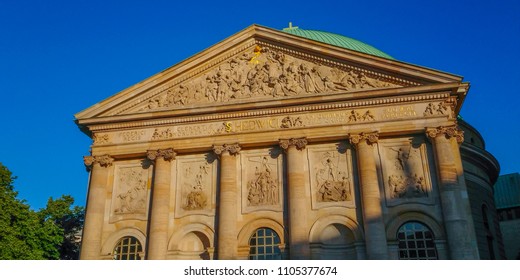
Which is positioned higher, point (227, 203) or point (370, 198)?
point (227, 203)

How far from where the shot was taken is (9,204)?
26.0 m

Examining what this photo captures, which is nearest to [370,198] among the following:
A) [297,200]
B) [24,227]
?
[297,200]

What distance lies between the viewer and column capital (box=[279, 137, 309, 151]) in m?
21.9

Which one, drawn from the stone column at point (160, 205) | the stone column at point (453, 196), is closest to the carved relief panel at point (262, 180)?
the stone column at point (160, 205)

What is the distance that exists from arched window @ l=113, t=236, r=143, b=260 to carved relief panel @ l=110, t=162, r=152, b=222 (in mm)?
1105

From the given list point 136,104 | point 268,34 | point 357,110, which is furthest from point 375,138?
point 136,104

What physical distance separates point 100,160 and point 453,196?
17146 millimetres

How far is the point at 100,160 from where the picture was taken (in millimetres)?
23859

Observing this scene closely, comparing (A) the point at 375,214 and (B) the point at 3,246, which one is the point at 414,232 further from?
(B) the point at 3,246

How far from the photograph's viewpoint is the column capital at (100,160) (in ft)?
78.2

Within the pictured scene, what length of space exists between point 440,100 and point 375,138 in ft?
11.5

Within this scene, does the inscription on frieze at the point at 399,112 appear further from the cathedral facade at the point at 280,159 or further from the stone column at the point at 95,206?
the stone column at the point at 95,206

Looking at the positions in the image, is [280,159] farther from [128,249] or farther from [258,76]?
[128,249]

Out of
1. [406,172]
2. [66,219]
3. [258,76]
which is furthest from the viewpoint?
[66,219]
